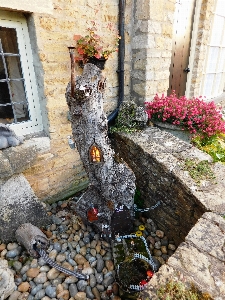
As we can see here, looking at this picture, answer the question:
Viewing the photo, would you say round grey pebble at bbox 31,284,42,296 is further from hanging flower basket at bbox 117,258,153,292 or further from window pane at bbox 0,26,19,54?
window pane at bbox 0,26,19,54

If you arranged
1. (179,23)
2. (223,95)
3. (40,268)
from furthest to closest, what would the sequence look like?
(223,95) → (179,23) → (40,268)

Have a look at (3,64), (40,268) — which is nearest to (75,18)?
(3,64)

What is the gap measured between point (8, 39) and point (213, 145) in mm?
3187

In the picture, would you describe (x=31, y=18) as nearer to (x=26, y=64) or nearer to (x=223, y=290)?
(x=26, y=64)

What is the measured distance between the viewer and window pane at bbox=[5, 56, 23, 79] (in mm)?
2636

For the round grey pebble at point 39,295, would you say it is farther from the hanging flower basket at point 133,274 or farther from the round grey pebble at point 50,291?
the hanging flower basket at point 133,274

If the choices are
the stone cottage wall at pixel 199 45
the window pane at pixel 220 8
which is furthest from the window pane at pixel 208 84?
the window pane at pixel 220 8

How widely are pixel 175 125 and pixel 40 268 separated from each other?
8.87ft

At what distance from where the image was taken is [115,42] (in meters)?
3.23

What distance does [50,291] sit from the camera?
80.7 inches

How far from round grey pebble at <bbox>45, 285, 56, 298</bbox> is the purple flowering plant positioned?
265 cm

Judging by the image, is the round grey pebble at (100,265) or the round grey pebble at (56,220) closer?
the round grey pebble at (100,265)

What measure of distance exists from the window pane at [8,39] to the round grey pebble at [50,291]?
265 cm

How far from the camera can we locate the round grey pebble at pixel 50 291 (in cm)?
203
